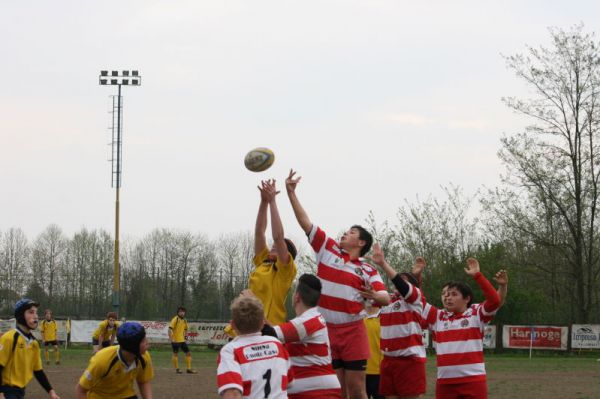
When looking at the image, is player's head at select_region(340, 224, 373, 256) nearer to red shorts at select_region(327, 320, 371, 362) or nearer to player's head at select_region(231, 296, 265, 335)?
red shorts at select_region(327, 320, 371, 362)

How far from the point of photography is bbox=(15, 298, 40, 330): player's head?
9641 millimetres

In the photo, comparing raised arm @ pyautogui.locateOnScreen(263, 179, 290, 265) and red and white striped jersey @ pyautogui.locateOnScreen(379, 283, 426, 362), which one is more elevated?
raised arm @ pyautogui.locateOnScreen(263, 179, 290, 265)

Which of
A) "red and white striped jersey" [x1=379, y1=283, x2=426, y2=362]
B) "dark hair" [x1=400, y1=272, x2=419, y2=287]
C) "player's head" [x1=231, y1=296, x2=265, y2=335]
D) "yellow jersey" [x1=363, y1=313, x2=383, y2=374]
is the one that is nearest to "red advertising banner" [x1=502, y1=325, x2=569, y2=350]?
"yellow jersey" [x1=363, y1=313, x2=383, y2=374]

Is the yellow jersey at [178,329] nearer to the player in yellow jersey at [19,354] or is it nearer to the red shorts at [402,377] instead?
the player in yellow jersey at [19,354]

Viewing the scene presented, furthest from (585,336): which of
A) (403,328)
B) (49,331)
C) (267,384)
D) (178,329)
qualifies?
(267,384)

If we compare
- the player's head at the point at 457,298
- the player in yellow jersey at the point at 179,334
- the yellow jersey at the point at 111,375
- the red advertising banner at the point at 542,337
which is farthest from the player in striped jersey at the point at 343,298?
the red advertising banner at the point at 542,337

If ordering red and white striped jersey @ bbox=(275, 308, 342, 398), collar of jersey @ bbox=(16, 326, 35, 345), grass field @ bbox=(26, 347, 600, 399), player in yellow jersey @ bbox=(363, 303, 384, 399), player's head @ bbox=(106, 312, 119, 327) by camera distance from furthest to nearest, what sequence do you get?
player's head @ bbox=(106, 312, 119, 327), grass field @ bbox=(26, 347, 600, 399), player in yellow jersey @ bbox=(363, 303, 384, 399), collar of jersey @ bbox=(16, 326, 35, 345), red and white striped jersey @ bbox=(275, 308, 342, 398)

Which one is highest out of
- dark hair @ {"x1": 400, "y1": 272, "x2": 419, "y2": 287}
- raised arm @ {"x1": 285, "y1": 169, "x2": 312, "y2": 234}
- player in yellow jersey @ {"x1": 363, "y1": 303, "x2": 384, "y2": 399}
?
raised arm @ {"x1": 285, "y1": 169, "x2": 312, "y2": 234}

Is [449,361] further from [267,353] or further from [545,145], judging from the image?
[545,145]

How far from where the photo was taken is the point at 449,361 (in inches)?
355

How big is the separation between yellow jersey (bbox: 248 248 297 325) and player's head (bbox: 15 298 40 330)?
2904mm

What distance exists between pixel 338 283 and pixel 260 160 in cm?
174

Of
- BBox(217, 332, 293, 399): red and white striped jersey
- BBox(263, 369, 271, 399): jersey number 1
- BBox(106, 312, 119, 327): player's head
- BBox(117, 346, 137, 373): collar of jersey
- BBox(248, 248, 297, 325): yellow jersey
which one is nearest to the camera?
BBox(217, 332, 293, 399): red and white striped jersey

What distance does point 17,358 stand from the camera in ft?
31.9
